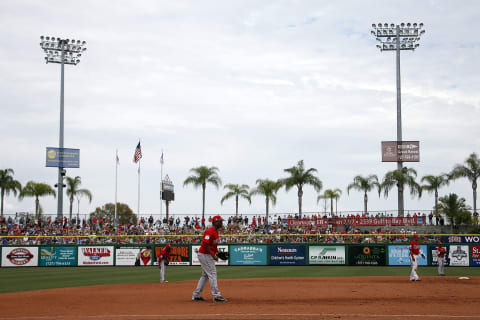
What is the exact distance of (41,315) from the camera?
12.2 metres

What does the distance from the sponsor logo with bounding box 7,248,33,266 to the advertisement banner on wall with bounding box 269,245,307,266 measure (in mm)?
17443

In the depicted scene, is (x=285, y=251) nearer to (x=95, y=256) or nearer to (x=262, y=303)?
(x=95, y=256)

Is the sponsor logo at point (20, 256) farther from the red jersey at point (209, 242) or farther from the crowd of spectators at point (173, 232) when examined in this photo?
the red jersey at point (209, 242)

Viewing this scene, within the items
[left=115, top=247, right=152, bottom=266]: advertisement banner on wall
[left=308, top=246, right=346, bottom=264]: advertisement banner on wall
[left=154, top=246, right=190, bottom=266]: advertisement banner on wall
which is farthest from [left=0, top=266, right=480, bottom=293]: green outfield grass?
[left=115, top=247, right=152, bottom=266]: advertisement banner on wall

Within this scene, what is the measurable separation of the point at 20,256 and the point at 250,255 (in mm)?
16636

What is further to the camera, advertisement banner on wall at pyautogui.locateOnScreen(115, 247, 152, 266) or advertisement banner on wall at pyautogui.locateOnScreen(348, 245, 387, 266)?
advertisement banner on wall at pyautogui.locateOnScreen(115, 247, 152, 266)

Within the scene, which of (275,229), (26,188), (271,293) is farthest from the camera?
(26,188)

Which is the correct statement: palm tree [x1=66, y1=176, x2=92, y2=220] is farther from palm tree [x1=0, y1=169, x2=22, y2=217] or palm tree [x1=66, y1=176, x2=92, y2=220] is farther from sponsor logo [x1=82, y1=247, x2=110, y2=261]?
sponsor logo [x1=82, y1=247, x2=110, y2=261]

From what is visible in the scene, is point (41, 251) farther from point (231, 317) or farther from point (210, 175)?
point (231, 317)

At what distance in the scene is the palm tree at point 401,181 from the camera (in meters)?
54.4

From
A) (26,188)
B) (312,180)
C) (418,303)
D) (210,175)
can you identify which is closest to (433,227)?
(312,180)

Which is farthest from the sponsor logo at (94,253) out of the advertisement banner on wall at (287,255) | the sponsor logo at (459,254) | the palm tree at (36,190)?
the palm tree at (36,190)

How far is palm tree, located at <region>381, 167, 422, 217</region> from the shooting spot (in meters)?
54.4

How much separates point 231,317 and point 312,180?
45.8m
